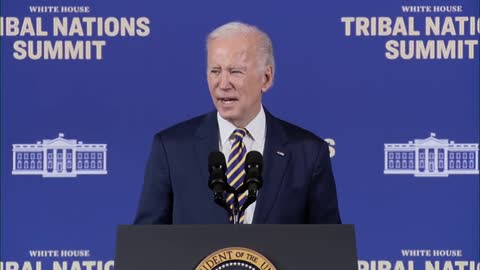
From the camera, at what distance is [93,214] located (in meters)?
5.00

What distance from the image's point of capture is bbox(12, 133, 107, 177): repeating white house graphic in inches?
194

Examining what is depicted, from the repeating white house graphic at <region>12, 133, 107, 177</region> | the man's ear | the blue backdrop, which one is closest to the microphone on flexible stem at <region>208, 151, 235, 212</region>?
the man's ear

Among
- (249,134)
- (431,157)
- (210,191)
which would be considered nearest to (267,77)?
(249,134)

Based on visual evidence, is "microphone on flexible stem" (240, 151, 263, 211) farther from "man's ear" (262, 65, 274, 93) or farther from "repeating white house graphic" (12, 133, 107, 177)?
"repeating white house graphic" (12, 133, 107, 177)

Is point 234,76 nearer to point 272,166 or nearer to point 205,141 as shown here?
point 205,141

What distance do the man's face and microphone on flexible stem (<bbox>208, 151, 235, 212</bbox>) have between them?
1380 mm

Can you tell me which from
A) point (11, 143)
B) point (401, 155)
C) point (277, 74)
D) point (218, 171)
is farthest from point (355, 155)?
point (218, 171)

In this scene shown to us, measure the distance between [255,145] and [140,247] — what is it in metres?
1.56

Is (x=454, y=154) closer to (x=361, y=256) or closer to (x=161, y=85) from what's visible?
(x=361, y=256)

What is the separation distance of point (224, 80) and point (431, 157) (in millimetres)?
1343

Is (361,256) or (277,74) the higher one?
(277,74)

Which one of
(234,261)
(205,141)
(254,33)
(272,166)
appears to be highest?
(254,33)

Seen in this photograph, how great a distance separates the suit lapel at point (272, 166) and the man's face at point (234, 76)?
0.12 metres

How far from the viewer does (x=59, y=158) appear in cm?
493
